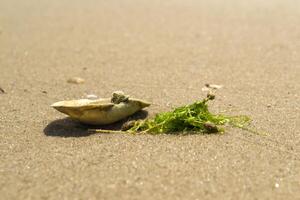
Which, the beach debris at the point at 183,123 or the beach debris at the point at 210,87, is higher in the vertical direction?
the beach debris at the point at 183,123

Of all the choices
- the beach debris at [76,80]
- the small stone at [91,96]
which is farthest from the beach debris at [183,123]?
the beach debris at [76,80]

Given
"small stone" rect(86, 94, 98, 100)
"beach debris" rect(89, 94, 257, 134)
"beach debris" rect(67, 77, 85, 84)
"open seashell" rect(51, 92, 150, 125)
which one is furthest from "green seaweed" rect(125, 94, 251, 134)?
"beach debris" rect(67, 77, 85, 84)

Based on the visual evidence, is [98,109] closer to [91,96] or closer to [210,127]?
[210,127]

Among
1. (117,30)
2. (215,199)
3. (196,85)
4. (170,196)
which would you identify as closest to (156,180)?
(170,196)

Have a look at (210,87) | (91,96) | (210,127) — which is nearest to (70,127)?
(91,96)

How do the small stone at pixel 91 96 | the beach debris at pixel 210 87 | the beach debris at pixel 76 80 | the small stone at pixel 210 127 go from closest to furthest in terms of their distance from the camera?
the small stone at pixel 210 127 → the small stone at pixel 91 96 → the beach debris at pixel 210 87 → the beach debris at pixel 76 80

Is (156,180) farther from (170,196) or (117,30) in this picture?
(117,30)

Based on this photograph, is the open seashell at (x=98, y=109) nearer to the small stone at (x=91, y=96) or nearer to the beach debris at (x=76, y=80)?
the small stone at (x=91, y=96)
